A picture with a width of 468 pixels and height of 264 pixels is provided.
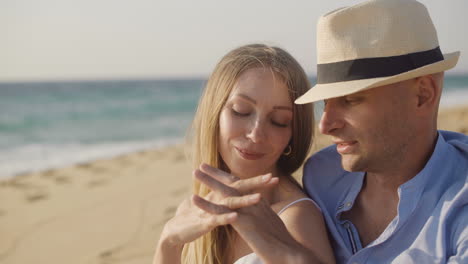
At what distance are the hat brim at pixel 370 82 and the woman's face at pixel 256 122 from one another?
13.0 inches

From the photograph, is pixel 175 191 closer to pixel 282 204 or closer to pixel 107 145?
pixel 282 204

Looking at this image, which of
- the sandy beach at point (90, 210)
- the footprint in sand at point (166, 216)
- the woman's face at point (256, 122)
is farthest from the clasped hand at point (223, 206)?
the footprint in sand at point (166, 216)

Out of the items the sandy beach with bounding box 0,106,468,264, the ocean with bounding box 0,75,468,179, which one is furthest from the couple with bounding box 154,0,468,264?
the sandy beach with bounding box 0,106,468,264

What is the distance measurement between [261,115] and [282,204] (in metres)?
0.50

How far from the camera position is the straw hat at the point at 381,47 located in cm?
242

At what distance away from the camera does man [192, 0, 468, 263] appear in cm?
230

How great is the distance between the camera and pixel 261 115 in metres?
2.85

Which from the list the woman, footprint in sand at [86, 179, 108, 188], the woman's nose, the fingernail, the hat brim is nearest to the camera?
the fingernail

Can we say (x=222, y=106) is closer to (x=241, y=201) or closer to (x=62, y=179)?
(x=241, y=201)

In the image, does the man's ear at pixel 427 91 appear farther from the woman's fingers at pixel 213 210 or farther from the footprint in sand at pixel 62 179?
the footprint in sand at pixel 62 179

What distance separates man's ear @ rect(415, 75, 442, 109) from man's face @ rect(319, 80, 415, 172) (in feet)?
0.15

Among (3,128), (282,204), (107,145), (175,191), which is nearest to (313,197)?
(282,204)

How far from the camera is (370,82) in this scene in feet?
7.79

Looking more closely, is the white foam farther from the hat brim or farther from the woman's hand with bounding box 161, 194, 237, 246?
the hat brim
